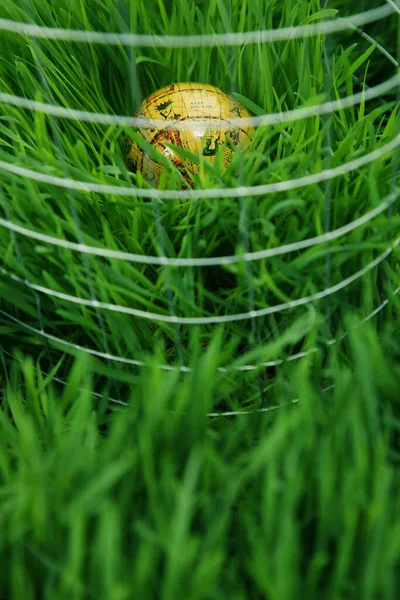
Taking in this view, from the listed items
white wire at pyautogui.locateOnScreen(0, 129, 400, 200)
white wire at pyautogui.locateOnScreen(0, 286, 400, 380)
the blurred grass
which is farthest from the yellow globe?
the blurred grass

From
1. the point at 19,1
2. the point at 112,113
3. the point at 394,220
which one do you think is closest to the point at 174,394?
the point at 394,220

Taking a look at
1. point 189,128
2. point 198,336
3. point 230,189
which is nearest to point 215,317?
point 198,336

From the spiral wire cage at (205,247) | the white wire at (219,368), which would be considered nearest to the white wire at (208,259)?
the spiral wire cage at (205,247)

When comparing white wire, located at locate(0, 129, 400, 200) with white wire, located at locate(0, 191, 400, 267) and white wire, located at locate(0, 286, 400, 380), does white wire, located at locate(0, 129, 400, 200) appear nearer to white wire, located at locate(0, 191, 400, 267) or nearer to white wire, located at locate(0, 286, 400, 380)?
white wire, located at locate(0, 191, 400, 267)

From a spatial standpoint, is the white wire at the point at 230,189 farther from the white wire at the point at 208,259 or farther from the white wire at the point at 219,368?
the white wire at the point at 219,368

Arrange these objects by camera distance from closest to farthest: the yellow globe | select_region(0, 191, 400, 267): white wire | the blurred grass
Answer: the blurred grass → select_region(0, 191, 400, 267): white wire → the yellow globe

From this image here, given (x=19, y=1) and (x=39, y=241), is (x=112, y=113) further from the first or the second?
(x=39, y=241)

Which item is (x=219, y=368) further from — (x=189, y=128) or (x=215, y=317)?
(x=189, y=128)
